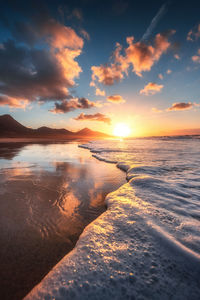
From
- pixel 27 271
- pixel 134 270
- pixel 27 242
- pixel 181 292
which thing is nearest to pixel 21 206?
pixel 27 242

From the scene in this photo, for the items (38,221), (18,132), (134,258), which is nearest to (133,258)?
(134,258)

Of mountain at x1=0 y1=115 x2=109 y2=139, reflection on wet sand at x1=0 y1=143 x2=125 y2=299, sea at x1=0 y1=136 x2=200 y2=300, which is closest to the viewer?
sea at x1=0 y1=136 x2=200 y2=300

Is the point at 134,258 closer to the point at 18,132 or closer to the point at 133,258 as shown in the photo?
the point at 133,258

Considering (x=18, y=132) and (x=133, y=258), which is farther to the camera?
(x=18, y=132)

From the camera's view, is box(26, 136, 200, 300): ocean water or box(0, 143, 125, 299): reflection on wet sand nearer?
box(26, 136, 200, 300): ocean water

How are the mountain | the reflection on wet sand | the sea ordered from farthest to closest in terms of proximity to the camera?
the mountain
the reflection on wet sand
the sea

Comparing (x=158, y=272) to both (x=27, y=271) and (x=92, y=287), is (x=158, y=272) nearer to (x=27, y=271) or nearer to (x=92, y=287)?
(x=92, y=287)

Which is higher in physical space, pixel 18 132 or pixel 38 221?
pixel 18 132

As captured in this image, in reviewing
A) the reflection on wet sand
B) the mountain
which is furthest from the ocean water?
the mountain

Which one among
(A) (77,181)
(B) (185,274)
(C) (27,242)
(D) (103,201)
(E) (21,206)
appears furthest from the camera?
(A) (77,181)

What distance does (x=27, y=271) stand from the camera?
1517 mm

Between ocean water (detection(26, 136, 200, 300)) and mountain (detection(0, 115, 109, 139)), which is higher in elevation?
mountain (detection(0, 115, 109, 139))

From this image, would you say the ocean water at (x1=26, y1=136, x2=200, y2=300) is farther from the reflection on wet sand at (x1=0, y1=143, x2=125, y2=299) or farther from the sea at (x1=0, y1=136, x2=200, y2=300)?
the reflection on wet sand at (x1=0, y1=143, x2=125, y2=299)

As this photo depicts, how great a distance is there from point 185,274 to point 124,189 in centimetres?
242
